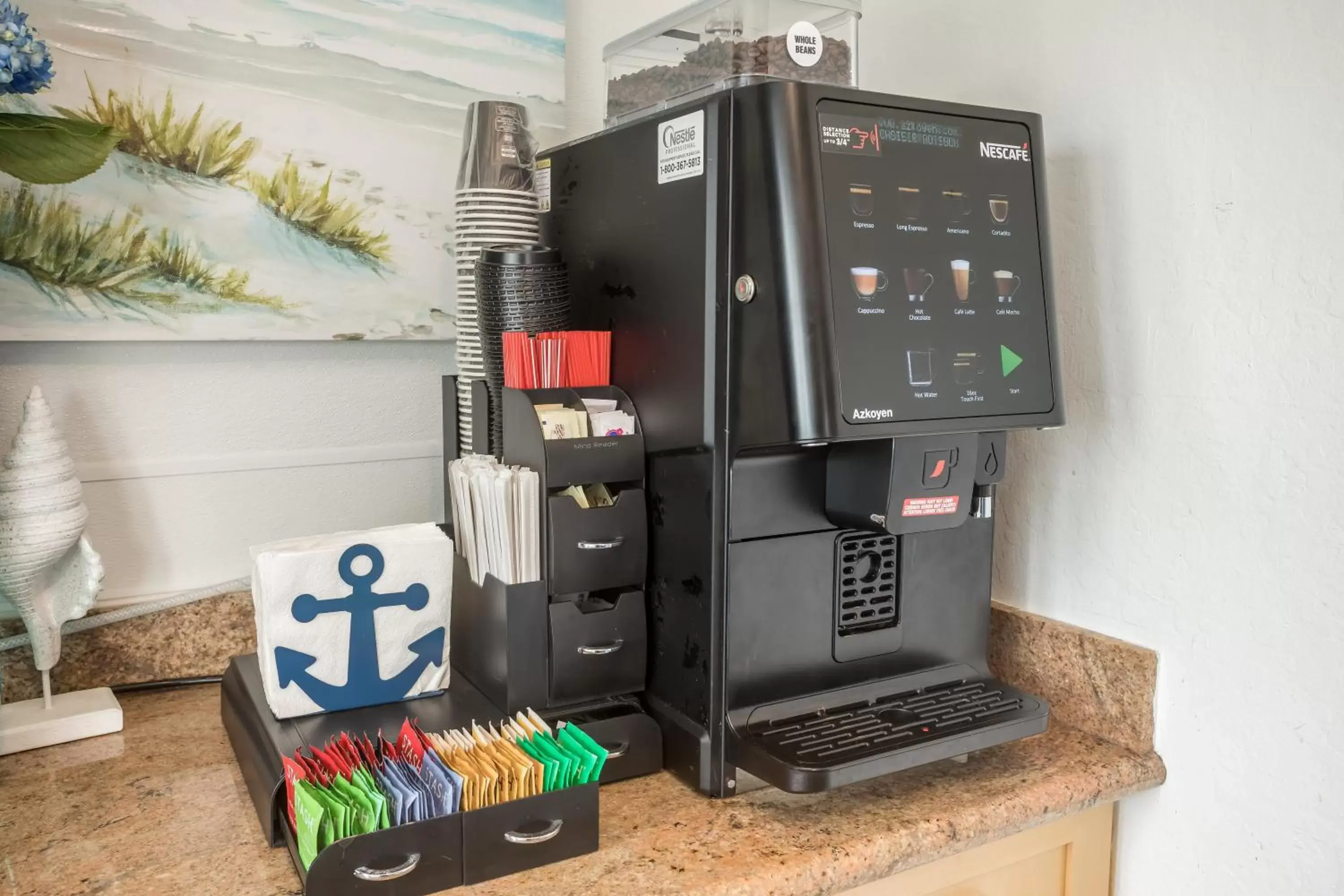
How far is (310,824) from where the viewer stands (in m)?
0.72

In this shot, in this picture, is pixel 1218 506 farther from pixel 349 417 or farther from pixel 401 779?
pixel 349 417

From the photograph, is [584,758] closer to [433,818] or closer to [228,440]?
[433,818]

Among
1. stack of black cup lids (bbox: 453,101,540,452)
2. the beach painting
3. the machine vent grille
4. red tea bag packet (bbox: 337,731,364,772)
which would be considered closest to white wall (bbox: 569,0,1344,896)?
the machine vent grille

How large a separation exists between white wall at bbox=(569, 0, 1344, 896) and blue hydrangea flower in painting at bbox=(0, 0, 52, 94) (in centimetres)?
93

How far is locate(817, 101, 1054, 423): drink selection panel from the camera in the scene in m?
0.81

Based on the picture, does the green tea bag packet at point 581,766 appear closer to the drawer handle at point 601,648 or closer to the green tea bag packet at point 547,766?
the green tea bag packet at point 547,766

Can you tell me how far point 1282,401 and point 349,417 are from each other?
1.01 m

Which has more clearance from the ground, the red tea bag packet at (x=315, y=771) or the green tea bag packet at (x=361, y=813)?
the red tea bag packet at (x=315, y=771)

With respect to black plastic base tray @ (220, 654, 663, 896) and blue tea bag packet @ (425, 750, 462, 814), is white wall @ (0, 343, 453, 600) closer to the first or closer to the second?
black plastic base tray @ (220, 654, 663, 896)

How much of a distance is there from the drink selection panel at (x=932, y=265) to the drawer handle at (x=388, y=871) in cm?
46

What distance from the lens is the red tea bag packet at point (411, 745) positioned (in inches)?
31.8

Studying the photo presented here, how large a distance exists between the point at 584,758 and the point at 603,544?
21 cm

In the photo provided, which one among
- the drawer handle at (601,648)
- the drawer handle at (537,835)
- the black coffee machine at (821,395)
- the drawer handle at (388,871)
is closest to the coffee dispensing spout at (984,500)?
the black coffee machine at (821,395)

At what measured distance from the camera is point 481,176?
1125 mm
